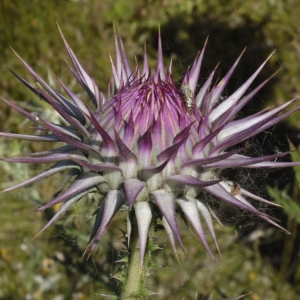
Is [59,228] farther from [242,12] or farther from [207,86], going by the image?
[242,12]

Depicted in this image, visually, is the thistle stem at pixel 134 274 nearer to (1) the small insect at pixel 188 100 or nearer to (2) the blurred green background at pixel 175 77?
(1) the small insect at pixel 188 100

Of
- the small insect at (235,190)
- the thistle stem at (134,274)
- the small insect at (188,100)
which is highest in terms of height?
the small insect at (188,100)

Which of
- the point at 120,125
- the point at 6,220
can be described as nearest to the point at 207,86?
the point at 120,125

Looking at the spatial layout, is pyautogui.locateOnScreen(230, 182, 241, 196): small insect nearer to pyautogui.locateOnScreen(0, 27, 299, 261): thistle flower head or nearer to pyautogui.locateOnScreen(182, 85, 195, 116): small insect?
pyautogui.locateOnScreen(0, 27, 299, 261): thistle flower head

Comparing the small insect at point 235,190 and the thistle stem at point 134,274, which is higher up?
the small insect at point 235,190

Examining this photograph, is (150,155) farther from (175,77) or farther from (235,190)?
(175,77)

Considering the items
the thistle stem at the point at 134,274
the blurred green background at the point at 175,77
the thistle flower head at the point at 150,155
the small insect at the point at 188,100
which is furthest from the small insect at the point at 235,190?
the blurred green background at the point at 175,77

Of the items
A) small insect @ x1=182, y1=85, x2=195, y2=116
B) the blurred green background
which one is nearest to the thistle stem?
small insect @ x1=182, y1=85, x2=195, y2=116
